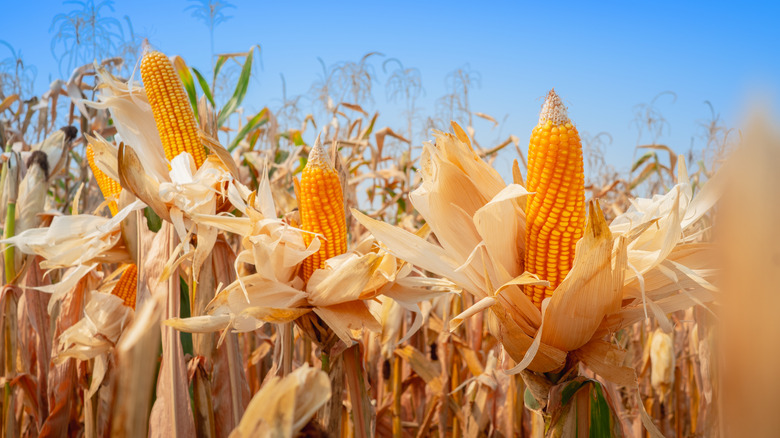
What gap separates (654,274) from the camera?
4.43 feet

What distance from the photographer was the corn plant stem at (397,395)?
3.23 m

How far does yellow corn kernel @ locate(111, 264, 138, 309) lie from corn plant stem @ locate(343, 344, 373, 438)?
1.24 m

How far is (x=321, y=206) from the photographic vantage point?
1590 mm

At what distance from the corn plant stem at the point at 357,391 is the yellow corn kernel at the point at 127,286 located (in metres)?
1.24

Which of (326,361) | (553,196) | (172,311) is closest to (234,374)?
(172,311)

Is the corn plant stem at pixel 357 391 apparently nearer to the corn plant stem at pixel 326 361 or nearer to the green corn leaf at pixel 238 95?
the corn plant stem at pixel 326 361

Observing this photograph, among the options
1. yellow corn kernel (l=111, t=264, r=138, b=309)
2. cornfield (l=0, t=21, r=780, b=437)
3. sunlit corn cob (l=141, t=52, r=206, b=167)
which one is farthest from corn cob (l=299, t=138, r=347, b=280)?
yellow corn kernel (l=111, t=264, r=138, b=309)

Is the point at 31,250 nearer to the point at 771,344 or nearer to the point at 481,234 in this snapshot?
the point at 481,234

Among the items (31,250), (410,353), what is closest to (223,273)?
(31,250)

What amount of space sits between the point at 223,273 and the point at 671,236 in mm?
1537

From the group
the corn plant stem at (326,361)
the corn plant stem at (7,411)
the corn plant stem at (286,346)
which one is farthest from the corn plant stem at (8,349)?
the corn plant stem at (326,361)

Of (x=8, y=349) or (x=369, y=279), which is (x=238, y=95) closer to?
(x=8, y=349)

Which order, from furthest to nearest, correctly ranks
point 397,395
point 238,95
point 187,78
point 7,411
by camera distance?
point 397,395, point 238,95, point 187,78, point 7,411

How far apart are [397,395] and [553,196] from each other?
2.35m
